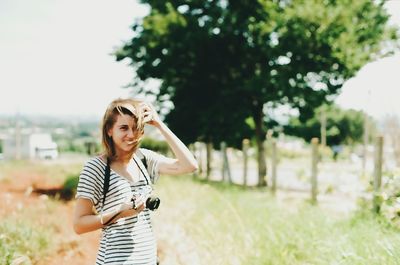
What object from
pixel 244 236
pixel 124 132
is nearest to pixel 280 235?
pixel 244 236

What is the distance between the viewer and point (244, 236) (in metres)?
5.77

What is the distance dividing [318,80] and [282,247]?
36.6 feet

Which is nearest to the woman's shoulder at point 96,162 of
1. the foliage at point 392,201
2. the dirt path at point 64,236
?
the dirt path at point 64,236

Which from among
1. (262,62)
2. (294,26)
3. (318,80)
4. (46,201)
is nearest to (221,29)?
(262,62)

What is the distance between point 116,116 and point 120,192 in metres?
0.41

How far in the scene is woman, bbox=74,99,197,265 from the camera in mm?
2174

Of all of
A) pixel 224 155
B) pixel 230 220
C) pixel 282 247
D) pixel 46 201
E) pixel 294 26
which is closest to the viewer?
pixel 282 247

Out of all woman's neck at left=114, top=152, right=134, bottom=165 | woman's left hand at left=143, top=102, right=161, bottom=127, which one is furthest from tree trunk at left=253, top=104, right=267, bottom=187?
woman's neck at left=114, top=152, right=134, bottom=165

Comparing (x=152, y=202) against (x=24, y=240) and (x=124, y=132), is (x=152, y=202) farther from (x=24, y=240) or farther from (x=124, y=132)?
(x=24, y=240)

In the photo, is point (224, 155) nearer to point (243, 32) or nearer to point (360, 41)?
point (243, 32)

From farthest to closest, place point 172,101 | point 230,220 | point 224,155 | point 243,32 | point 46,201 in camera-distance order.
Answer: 1. point 172,101
2. point 224,155
3. point 243,32
4. point 46,201
5. point 230,220

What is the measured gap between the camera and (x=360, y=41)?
579 inches

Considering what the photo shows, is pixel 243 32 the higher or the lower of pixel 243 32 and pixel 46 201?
the higher

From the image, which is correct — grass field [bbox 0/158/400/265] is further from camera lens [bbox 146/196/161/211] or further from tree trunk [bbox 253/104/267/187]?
tree trunk [bbox 253/104/267/187]
